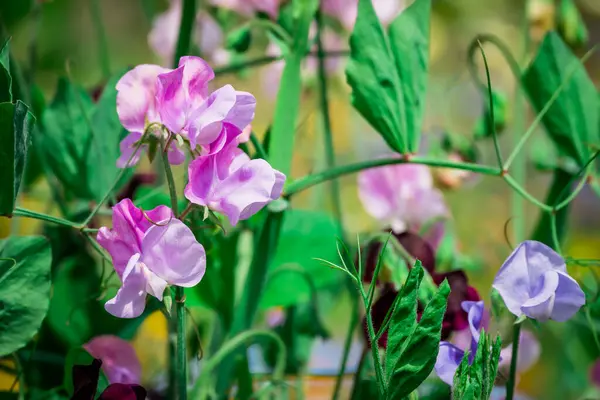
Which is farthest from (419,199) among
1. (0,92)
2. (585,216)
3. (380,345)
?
(585,216)

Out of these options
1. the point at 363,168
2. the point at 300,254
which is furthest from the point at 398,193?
the point at 363,168

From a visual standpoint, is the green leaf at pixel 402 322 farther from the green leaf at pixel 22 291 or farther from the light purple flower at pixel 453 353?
the green leaf at pixel 22 291

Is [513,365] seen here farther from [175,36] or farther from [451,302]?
[175,36]

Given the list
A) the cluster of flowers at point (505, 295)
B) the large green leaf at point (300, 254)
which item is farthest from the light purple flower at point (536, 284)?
the large green leaf at point (300, 254)

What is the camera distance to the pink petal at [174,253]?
327mm

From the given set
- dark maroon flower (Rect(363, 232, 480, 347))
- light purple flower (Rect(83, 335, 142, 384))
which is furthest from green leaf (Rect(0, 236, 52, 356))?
dark maroon flower (Rect(363, 232, 480, 347))

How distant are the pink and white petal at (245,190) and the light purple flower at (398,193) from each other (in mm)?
309

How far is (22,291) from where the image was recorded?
40 cm

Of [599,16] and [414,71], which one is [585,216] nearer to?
[599,16]

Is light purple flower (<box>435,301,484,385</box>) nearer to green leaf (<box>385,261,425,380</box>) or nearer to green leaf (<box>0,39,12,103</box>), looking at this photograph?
green leaf (<box>385,261,425,380</box>)

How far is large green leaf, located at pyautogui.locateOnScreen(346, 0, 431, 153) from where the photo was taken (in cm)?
44

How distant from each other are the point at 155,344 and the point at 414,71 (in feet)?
1.53

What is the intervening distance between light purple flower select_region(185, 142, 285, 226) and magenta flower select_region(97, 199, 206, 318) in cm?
2

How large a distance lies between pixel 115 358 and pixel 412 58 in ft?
0.77
